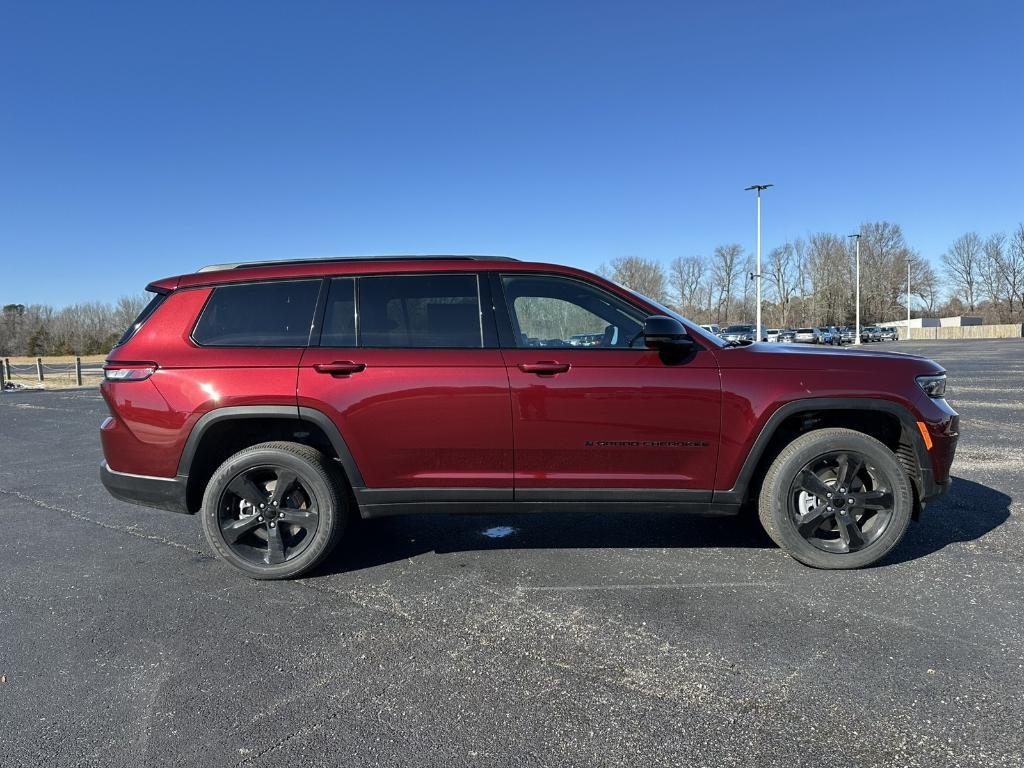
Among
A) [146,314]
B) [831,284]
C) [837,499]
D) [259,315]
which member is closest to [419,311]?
[259,315]

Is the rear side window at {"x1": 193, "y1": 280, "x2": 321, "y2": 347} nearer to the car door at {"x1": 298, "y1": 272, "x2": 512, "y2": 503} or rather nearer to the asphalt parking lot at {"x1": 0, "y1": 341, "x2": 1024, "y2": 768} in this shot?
the car door at {"x1": 298, "y1": 272, "x2": 512, "y2": 503}

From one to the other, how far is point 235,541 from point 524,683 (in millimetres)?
2060

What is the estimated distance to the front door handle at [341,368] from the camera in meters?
3.45

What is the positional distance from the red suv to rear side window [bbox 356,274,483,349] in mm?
12

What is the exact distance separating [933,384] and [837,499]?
933mm

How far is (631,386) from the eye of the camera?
338 centimetres

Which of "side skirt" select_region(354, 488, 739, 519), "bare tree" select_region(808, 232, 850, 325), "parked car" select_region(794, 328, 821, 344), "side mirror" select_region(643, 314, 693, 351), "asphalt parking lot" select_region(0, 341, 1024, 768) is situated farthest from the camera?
"bare tree" select_region(808, 232, 850, 325)

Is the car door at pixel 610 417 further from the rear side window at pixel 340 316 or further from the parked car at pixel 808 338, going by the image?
the parked car at pixel 808 338

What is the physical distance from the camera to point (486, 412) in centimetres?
341

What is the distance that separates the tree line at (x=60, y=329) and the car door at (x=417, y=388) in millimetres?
74526

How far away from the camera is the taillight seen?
3529 millimetres

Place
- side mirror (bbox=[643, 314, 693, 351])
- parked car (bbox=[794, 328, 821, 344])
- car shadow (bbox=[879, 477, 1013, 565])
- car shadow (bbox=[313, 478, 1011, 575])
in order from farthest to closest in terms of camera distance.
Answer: parked car (bbox=[794, 328, 821, 344]) < car shadow (bbox=[313, 478, 1011, 575]) < car shadow (bbox=[879, 477, 1013, 565]) < side mirror (bbox=[643, 314, 693, 351])

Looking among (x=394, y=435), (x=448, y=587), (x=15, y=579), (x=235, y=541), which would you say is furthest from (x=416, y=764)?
(x=15, y=579)

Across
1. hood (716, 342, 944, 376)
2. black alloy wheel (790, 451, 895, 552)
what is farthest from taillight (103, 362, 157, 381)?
black alloy wheel (790, 451, 895, 552)
